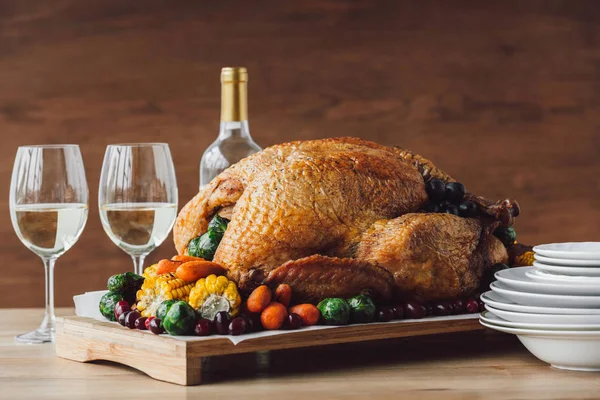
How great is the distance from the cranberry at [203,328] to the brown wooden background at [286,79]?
7.95ft

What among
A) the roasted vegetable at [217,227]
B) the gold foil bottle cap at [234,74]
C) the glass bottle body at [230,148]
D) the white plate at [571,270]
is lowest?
the white plate at [571,270]

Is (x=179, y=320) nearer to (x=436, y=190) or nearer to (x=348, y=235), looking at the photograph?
(x=348, y=235)

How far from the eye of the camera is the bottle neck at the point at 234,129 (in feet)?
8.27

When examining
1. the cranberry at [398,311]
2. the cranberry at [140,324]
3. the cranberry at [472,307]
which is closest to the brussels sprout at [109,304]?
the cranberry at [140,324]

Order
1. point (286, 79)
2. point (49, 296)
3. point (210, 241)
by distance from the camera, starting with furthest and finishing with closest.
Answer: point (286, 79) < point (49, 296) < point (210, 241)

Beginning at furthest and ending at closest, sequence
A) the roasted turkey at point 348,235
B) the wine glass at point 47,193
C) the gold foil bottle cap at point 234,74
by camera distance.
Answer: the gold foil bottle cap at point 234,74, the wine glass at point 47,193, the roasted turkey at point 348,235

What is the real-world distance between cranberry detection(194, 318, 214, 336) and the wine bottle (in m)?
0.92

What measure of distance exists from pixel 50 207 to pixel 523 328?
968 mm

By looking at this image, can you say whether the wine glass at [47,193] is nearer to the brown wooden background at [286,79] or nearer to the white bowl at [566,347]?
the white bowl at [566,347]

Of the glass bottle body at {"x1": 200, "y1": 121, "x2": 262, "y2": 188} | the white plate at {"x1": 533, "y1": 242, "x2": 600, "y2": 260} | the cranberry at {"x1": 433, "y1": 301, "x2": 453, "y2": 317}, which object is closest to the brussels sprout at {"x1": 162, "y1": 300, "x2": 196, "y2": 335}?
the cranberry at {"x1": 433, "y1": 301, "x2": 453, "y2": 317}

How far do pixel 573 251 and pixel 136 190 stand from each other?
3.01ft

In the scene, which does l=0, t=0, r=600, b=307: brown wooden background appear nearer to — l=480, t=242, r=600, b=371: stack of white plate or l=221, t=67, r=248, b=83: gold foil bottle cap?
l=221, t=67, r=248, b=83: gold foil bottle cap

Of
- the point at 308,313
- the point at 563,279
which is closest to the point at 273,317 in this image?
the point at 308,313

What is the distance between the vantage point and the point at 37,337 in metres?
2.03
